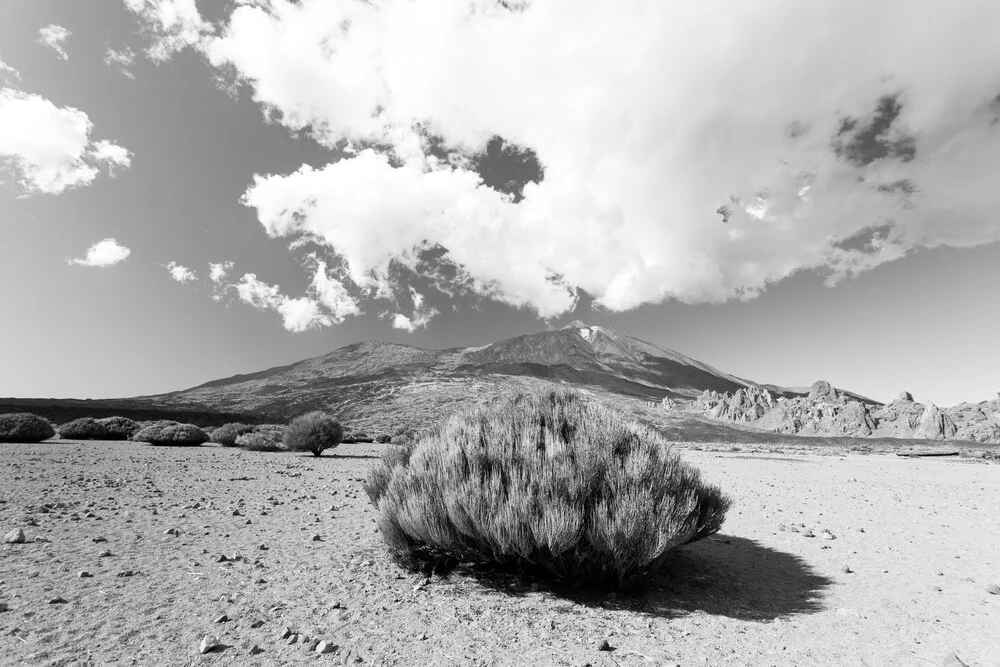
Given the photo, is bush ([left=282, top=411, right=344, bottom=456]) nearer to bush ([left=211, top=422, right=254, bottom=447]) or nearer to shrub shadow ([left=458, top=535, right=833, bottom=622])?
bush ([left=211, top=422, right=254, bottom=447])

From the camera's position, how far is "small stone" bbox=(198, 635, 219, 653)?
3169mm

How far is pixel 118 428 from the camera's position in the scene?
70.2ft

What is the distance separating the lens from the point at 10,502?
697 centimetres

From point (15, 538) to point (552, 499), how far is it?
6355 mm

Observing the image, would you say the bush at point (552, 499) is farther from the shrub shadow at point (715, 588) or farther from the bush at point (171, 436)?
the bush at point (171, 436)

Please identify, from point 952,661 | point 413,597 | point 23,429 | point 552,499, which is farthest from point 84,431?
point 952,661

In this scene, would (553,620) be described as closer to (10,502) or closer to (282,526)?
→ (282,526)

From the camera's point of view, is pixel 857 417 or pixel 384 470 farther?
pixel 857 417

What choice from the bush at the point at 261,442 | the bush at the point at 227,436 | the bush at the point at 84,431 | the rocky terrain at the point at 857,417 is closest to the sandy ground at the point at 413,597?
the bush at the point at 261,442

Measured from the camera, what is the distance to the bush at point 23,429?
16.6 meters

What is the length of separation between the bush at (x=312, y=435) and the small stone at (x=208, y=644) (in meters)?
15.8

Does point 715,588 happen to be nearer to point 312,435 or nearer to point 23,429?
point 312,435

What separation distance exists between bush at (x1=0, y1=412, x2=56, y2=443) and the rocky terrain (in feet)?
225

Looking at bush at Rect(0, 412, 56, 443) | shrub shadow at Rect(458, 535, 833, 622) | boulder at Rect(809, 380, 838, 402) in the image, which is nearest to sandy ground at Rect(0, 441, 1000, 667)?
shrub shadow at Rect(458, 535, 833, 622)
